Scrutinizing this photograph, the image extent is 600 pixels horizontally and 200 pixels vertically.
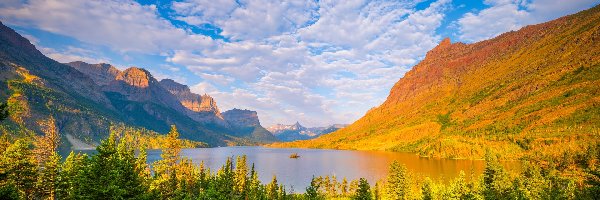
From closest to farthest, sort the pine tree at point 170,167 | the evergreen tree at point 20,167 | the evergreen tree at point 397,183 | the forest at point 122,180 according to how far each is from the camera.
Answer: the forest at point 122,180 → the evergreen tree at point 20,167 → the pine tree at point 170,167 → the evergreen tree at point 397,183

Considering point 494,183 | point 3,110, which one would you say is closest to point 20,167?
point 3,110

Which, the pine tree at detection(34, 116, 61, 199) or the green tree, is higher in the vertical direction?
the green tree

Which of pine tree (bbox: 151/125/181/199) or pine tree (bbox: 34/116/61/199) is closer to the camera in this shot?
pine tree (bbox: 34/116/61/199)

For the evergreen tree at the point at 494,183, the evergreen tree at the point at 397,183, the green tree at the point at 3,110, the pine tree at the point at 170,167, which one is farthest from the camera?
the evergreen tree at the point at 397,183

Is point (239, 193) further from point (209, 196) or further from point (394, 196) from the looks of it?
point (209, 196)

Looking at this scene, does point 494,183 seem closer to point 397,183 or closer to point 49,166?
point 397,183

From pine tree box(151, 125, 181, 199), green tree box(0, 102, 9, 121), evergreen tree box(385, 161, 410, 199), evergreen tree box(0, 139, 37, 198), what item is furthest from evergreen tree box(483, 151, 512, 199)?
evergreen tree box(0, 139, 37, 198)

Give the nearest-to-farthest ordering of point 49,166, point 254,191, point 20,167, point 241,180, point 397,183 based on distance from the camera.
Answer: point 20,167, point 49,166, point 397,183, point 254,191, point 241,180

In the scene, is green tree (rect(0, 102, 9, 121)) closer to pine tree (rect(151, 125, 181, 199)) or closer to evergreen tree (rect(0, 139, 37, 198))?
evergreen tree (rect(0, 139, 37, 198))

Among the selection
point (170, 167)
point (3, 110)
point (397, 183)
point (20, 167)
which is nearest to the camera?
point (3, 110)

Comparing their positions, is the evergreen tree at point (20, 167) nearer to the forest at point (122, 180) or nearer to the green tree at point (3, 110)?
the forest at point (122, 180)

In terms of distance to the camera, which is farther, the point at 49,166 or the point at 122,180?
the point at 49,166

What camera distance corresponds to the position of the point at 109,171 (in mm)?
36312

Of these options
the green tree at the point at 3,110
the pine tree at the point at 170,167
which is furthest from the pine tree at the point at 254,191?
the green tree at the point at 3,110
